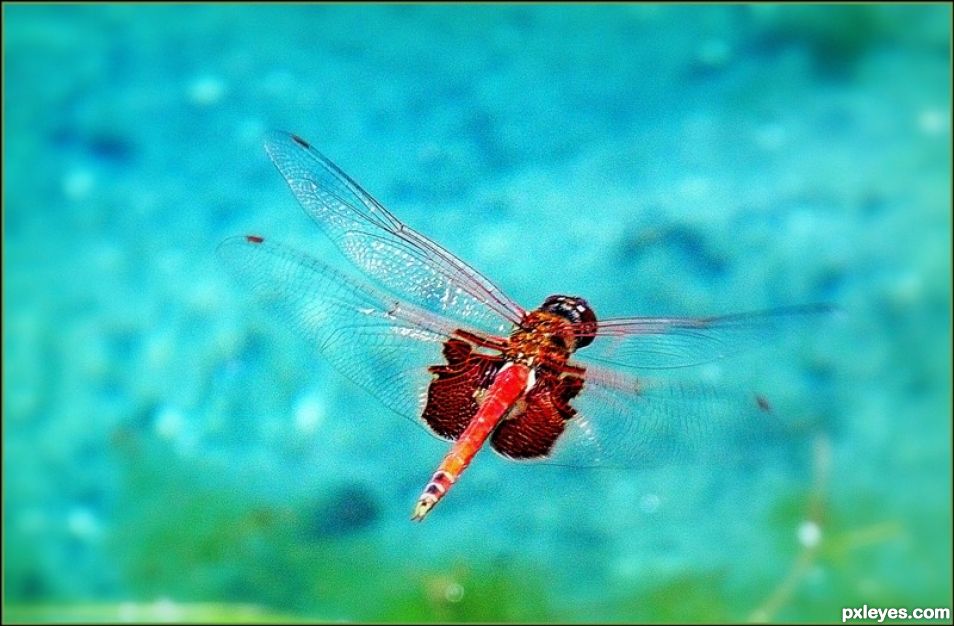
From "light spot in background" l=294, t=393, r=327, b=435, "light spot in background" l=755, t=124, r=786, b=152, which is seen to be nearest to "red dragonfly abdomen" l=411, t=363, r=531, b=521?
"light spot in background" l=294, t=393, r=327, b=435

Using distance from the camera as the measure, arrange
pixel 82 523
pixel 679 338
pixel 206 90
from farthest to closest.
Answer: pixel 206 90, pixel 82 523, pixel 679 338

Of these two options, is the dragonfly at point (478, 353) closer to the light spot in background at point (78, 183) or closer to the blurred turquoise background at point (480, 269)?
the blurred turquoise background at point (480, 269)

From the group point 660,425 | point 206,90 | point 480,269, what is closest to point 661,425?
point 660,425

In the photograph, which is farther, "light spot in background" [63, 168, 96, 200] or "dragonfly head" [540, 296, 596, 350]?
"light spot in background" [63, 168, 96, 200]

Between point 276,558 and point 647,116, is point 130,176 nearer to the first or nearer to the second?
point 276,558

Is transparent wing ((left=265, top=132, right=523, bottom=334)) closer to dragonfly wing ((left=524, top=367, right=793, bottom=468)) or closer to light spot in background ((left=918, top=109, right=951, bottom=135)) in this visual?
dragonfly wing ((left=524, top=367, right=793, bottom=468))

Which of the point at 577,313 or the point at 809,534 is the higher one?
the point at 577,313

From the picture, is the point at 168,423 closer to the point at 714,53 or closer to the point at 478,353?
the point at 478,353

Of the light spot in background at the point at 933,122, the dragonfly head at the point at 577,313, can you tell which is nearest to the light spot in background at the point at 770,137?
the light spot in background at the point at 933,122
